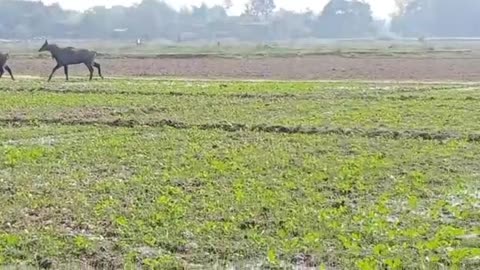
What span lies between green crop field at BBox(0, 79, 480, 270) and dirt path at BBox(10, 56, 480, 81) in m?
21.0

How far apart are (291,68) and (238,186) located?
40034 mm

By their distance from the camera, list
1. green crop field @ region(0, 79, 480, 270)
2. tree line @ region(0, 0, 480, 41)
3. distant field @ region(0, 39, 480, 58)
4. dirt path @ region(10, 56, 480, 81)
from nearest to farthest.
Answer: green crop field @ region(0, 79, 480, 270) < dirt path @ region(10, 56, 480, 81) < distant field @ region(0, 39, 480, 58) < tree line @ region(0, 0, 480, 41)

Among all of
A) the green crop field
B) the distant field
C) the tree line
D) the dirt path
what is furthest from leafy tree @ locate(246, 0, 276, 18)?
the green crop field

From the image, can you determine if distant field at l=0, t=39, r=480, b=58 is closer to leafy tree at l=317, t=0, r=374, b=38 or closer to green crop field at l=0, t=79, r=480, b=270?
green crop field at l=0, t=79, r=480, b=270

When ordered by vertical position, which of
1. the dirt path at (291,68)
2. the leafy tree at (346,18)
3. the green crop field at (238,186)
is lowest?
the leafy tree at (346,18)

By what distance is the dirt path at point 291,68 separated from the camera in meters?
44.9

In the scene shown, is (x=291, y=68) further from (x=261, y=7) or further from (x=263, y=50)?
(x=261, y=7)

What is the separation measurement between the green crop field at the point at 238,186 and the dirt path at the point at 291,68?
21.0 meters

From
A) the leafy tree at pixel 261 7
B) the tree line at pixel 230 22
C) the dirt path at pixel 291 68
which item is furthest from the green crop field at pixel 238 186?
the leafy tree at pixel 261 7

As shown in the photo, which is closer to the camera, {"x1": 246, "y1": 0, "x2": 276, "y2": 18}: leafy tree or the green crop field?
the green crop field

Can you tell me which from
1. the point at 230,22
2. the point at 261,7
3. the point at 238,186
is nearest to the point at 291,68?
the point at 238,186

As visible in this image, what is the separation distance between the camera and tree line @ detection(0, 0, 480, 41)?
152000 mm

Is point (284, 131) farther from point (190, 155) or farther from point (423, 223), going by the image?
point (423, 223)

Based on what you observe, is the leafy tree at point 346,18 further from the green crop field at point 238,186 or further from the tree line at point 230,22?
the green crop field at point 238,186
